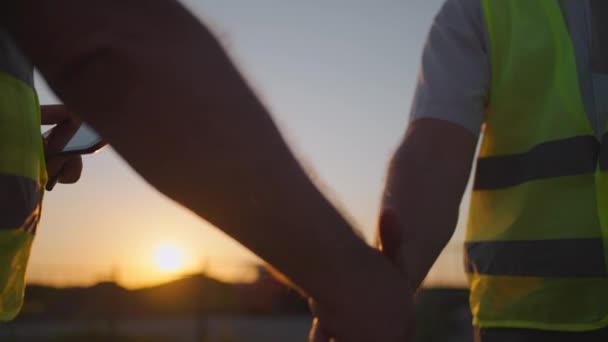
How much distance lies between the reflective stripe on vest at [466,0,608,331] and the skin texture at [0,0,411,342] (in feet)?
4.90

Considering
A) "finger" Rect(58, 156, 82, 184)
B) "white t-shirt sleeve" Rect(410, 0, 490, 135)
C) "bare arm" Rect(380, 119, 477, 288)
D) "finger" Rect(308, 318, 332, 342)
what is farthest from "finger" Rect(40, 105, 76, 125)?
"finger" Rect(308, 318, 332, 342)

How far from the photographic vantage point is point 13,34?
121cm

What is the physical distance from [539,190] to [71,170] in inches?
52.3

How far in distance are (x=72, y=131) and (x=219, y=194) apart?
1.30m

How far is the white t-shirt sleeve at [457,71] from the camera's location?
2.66 metres

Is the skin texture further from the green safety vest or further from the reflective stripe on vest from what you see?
the reflective stripe on vest

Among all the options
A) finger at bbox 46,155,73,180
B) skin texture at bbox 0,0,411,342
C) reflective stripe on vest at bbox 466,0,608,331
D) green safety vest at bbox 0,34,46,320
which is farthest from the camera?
reflective stripe on vest at bbox 466,0,608,331

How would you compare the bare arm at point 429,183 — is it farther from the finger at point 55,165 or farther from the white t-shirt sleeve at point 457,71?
the finger at point 55,165

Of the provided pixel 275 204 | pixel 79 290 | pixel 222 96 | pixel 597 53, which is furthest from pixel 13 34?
pixel 79 290

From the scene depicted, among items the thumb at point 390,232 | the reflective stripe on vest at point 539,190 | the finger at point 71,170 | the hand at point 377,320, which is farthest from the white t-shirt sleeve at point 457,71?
the hand at point 377,320

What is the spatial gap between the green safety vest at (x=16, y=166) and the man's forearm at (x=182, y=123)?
0.43 meters

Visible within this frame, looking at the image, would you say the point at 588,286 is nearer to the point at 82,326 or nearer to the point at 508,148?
the point at 508,148

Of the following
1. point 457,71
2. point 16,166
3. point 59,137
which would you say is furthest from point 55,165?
point 457,71

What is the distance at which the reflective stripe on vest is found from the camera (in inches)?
102
